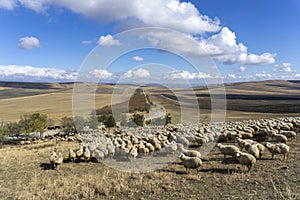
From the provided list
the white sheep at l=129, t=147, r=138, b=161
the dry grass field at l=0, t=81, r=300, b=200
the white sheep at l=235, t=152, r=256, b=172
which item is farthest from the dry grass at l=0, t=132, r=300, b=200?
the white sheep at l=129, t=147, r=138, b=161

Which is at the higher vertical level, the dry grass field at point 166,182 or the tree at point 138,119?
the dry grass field at point 166,182

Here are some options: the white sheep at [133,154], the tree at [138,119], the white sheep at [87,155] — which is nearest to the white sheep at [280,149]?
the white sheep at [133,154]

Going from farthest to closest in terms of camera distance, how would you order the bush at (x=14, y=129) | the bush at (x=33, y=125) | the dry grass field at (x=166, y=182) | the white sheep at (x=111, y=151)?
the bush at (x=14, y=129) < the bush at (x=33, y=125) < the white sheep at (x=111, y=151) < the dry grass field at (x=166, y=182)

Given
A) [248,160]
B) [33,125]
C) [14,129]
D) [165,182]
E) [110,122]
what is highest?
[248,160]

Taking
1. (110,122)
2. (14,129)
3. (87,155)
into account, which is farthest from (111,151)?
(14,129)

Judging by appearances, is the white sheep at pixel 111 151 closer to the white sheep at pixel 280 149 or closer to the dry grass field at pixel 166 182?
the dry grass field at pixel 166 182

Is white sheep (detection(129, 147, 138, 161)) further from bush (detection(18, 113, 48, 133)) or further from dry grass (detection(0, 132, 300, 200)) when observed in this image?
bush (detection(18, 113, 48, 133))

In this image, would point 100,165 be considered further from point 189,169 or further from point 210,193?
point 210,193

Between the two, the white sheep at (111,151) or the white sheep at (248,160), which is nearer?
the white sheep at (248,160)

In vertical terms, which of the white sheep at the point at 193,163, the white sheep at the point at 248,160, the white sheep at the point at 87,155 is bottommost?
the white sheep at the point at 87,155

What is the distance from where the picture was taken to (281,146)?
15000 millimetres

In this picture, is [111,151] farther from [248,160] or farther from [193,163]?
[248,160]

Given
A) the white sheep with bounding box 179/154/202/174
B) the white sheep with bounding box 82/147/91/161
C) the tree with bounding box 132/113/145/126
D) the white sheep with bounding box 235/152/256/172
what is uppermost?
the white sheep with bounding box 235/152/256/172

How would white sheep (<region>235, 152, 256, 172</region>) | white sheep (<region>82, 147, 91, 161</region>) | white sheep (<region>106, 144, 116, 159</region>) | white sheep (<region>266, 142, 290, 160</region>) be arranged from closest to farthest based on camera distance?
white sheep (<region>235, 152, 256, 172</region>), white sheep (<region>266, 142, 290, 160</region>), white sheep (<region>82, 147, 91, 161</region>), white sheep (<region>106, 144, 116, 159</region>)
